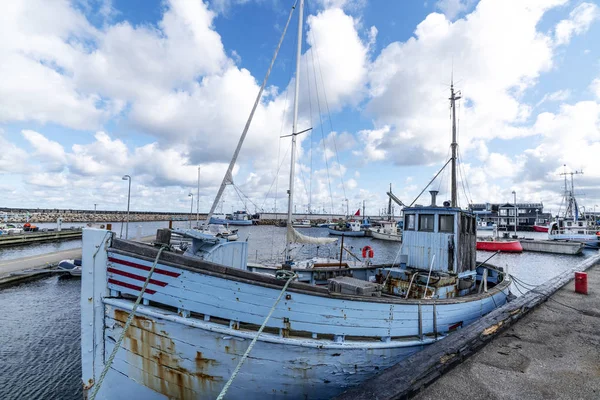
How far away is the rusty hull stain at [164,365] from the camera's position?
5234mm

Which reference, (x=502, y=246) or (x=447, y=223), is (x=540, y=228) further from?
(x=447, y=223)

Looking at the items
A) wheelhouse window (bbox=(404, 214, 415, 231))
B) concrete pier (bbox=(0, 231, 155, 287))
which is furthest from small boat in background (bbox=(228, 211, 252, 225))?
wheelhouse window (bbox=(404, 214, 415, 231))

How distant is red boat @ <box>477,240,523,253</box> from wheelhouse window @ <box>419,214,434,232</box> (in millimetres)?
40563

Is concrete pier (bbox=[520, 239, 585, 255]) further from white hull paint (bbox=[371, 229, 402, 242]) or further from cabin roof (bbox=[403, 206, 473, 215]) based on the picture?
cabin roof (bbox=[403, 206, 473, 215])

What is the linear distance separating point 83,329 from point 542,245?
56560 millimetres

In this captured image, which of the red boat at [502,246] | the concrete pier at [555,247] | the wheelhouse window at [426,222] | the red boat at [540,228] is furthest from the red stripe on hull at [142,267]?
the red boat at [540,228]

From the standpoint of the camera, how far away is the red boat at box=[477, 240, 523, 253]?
140 feet

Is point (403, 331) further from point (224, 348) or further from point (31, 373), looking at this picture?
point (31, 373)

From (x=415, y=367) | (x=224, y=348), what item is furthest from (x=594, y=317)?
(x=224, y=348)

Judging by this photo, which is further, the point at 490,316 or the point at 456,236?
the point at 456,236

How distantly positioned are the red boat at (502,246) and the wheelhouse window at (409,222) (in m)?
40.5

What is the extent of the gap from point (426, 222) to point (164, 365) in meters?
8.89

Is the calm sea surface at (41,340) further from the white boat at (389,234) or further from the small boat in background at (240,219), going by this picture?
the small boat in background at (240,219)

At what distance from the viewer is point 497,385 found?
481cm
